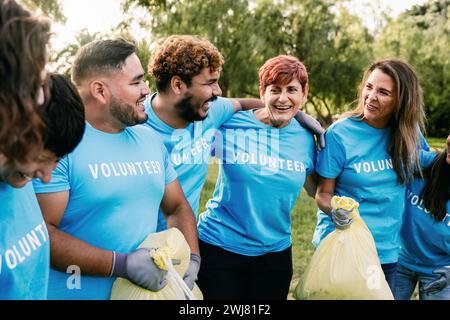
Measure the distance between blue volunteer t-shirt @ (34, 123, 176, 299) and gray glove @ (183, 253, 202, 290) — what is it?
0.26m

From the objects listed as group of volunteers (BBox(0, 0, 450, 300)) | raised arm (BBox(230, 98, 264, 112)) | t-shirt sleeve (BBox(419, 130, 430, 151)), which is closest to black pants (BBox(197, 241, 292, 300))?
group of volunteers (BBox(0, 0, 450, 300))

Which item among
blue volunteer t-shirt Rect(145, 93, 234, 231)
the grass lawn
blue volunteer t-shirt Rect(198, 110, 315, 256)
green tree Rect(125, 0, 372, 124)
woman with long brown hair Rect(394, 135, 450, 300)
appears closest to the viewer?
blue volunteer t-shirt Rect(145, 93, 234, 231)

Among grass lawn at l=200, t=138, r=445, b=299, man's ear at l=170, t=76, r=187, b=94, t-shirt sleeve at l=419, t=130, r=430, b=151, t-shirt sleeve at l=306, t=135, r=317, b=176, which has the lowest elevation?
grass lawn at l=200, t=138, r=445, b=299

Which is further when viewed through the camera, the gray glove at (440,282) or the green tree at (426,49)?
the green tree at (426,49)

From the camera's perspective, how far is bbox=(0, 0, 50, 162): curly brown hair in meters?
1.16

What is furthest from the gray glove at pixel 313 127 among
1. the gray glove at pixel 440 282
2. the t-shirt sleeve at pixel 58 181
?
the t-shirt sleeve at pixel 58 181

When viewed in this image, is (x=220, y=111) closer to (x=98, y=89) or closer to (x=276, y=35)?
(x=98, y=89)

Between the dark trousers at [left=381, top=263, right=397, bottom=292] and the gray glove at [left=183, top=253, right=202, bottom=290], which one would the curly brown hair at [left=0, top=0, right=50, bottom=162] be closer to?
the gray glove at [left=183, top=253, right=202, bottom=290]

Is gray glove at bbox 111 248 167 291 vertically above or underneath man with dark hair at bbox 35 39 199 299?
underneath

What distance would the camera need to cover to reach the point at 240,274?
2.83 metres

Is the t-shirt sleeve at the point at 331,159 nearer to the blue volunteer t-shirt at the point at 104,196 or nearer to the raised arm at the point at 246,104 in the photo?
the raised arm at the point at 246,104

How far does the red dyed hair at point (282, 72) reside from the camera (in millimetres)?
2750
